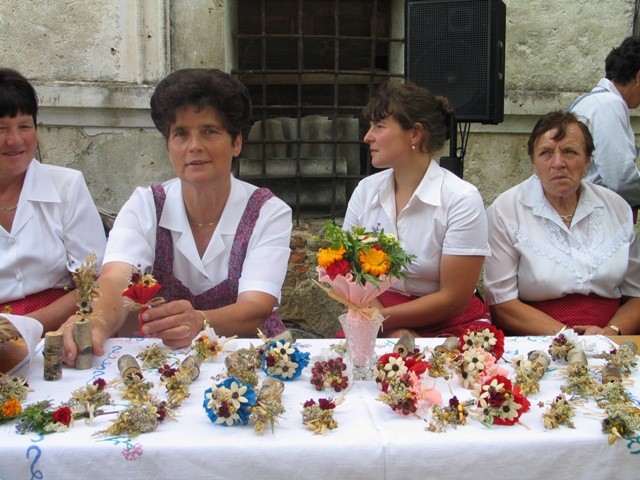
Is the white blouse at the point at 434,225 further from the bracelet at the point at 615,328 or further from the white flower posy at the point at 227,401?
the white flower posy at the point at 227,401

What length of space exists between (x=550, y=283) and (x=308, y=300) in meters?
2.13

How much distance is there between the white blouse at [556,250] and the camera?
310cm

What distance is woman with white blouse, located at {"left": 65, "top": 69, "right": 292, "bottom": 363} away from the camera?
8.62ft

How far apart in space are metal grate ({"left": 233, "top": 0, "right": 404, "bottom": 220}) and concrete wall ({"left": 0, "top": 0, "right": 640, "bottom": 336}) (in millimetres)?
296

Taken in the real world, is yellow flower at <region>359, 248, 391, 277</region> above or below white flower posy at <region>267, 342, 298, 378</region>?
above

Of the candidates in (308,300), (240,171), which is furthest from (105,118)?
(308,300)

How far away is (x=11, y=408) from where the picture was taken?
1639mm

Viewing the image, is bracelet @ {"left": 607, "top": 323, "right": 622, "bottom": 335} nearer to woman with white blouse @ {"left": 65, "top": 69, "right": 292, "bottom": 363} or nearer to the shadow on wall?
woman with white blouse @ {"left": 65, "top": 69, "right": 292, "bottom": 363}

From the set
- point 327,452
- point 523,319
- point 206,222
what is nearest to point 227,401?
point 327,452

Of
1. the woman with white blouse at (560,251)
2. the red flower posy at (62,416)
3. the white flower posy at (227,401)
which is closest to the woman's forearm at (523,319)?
the woman with white blouse at (560,251)

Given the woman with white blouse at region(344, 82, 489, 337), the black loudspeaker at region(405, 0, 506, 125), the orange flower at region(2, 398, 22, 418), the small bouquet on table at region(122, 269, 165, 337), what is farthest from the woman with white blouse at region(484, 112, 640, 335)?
the orange flower at region(2, 398, 22, 418)

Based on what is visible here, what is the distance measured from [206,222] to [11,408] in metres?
1.29

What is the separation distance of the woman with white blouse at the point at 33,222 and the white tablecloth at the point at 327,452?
50.9 inches

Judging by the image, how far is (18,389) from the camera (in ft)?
5.76
